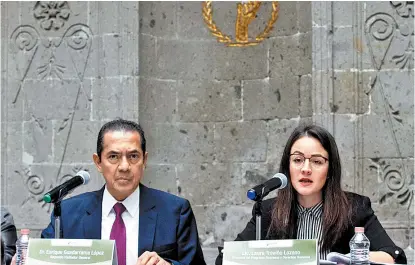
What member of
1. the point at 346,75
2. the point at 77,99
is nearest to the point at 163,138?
the point at 77,99


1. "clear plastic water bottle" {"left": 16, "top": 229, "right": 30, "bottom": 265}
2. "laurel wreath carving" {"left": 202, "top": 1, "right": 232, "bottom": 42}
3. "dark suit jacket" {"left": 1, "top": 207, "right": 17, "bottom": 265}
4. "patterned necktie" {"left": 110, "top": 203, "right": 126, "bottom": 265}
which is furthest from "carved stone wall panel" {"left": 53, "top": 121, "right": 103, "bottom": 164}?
"clear plastic water bottle" {"left": 16, "top": 229, "right": 30, "bottom": 265}

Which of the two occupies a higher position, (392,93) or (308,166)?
(392,93)

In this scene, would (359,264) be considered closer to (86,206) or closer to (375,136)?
(86,206)

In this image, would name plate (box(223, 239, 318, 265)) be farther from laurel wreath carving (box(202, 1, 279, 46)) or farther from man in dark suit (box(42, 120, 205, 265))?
laurel wreath carving (box(202, 1, 279, 46))

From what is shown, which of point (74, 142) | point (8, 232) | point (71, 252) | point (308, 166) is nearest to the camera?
point (71, 252)

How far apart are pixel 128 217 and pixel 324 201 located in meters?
0.89

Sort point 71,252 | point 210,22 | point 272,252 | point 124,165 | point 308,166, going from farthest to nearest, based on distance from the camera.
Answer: point 210,22 → point 308,166 → point 124,165 → point 71,252 → point 272,252

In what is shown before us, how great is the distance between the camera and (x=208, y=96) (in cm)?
853

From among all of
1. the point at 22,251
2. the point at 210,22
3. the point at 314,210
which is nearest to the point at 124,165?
the point at 22,251

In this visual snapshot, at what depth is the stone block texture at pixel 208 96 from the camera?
745 cm

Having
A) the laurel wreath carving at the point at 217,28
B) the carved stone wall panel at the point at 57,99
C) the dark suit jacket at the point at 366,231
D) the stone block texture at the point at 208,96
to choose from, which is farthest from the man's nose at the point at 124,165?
the laurel wreath carving at the point at 217,28

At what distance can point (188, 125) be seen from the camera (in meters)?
8.52

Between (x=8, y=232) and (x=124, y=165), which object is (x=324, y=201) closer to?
(x=124, y=165)

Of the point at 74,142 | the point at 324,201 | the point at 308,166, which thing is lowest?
the point at 324,201
